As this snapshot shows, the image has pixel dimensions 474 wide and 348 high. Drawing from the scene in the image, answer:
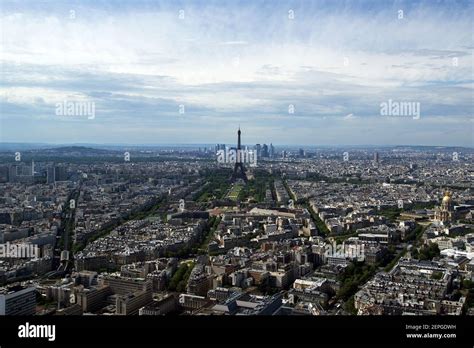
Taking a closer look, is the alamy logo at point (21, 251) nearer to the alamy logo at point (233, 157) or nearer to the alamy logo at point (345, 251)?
the alamy logo at point (345, 251)

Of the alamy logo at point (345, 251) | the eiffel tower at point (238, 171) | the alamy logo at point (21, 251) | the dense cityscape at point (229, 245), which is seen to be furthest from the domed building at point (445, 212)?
the eiffel tower at point (238, 171)

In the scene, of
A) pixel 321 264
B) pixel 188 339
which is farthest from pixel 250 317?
pixel 321 264

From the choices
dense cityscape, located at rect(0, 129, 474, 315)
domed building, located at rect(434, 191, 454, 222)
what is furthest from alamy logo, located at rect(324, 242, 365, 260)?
domed building, located at rect(434, 191, 454, 222)

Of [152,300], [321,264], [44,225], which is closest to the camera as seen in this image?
[152,300]

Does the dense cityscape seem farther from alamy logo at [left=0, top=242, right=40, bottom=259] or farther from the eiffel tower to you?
the eiffel tower

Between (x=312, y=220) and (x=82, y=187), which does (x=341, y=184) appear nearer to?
(x=312, y=220)

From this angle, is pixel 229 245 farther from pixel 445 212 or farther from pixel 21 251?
pixel 445 212
